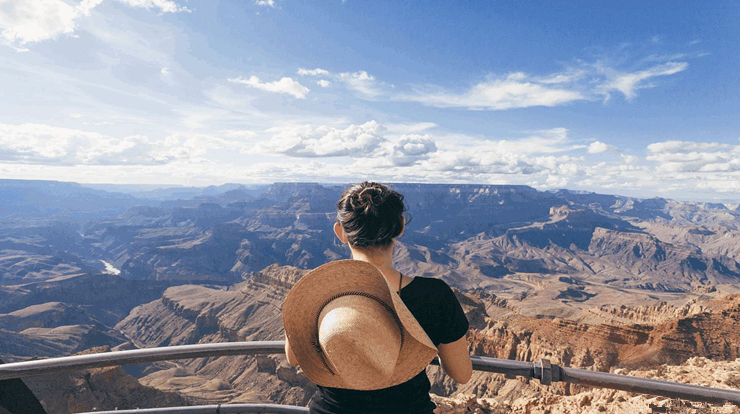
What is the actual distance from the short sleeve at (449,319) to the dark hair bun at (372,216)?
0.49 meters

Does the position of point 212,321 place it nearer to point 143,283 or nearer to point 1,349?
point 1,349

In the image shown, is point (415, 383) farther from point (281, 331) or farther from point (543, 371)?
point (281, 331)

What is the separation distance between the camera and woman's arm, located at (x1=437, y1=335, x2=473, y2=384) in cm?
234

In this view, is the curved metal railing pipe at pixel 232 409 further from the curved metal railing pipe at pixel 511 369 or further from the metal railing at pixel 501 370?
the curved metal railing pipe at pixel 511 369

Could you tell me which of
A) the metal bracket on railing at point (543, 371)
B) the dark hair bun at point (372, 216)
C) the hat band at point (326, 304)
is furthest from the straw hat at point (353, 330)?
the metal bracket on railing at point (543, 371)

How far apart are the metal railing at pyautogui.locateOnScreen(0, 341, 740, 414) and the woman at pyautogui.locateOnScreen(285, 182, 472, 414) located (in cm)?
87

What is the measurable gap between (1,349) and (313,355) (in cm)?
10579

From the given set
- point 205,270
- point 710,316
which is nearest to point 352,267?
point 710,316

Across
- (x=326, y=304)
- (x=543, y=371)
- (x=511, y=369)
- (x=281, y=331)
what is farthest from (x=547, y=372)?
(x=281, y=331)

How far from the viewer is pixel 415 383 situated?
222 cm

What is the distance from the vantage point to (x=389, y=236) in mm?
2199

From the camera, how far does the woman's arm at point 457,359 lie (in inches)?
92.2

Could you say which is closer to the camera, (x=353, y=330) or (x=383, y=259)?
(x=353, y=330)

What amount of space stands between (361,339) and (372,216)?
29.6 inches
